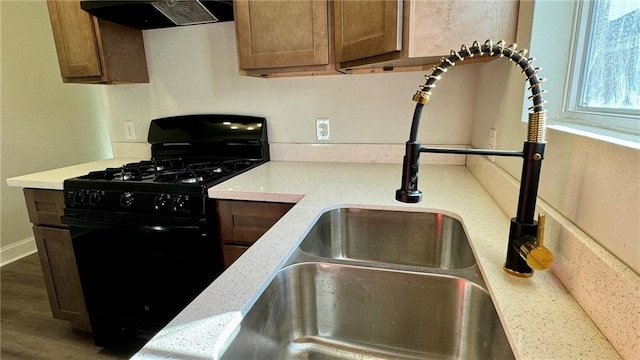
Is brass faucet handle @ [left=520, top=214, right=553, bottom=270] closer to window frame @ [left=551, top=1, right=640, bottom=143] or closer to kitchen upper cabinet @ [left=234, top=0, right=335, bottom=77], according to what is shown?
window frame @ [left=551, top=1, right=640, bottom=143]

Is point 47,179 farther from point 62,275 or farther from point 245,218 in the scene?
point 245,218

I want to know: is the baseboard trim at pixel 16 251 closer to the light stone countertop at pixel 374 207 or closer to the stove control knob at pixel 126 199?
the light stone countertop at pixel 374 207

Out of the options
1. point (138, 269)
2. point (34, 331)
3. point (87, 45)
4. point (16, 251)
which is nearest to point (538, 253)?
point (138, 269)

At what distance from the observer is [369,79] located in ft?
5.71

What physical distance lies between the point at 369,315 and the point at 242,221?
0.73m

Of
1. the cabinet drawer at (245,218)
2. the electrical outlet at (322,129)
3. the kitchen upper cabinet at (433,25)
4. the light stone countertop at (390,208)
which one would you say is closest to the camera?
the light stone countertop at (390,208)

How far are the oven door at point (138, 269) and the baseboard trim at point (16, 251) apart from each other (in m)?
1.70

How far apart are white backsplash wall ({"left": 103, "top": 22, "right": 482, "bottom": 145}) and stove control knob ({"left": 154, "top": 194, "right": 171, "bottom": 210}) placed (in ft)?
2.53

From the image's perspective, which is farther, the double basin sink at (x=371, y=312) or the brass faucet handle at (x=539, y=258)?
the double basin sink at (x=371, y=312)

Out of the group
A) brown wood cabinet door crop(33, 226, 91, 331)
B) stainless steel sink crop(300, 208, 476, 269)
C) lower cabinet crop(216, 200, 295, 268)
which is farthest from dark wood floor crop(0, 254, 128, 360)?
stainless steel sink crop(300, 208, 476, 269)

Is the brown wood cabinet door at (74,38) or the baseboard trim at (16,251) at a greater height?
the brown wood cabinet door at (74,38)

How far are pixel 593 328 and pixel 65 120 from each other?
4.17 meters

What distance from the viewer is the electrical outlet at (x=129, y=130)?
7.14ft

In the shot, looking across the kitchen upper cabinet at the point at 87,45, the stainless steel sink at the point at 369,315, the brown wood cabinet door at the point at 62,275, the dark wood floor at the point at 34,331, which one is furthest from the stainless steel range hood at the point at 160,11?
the dark wood floor at the point at 34,331
